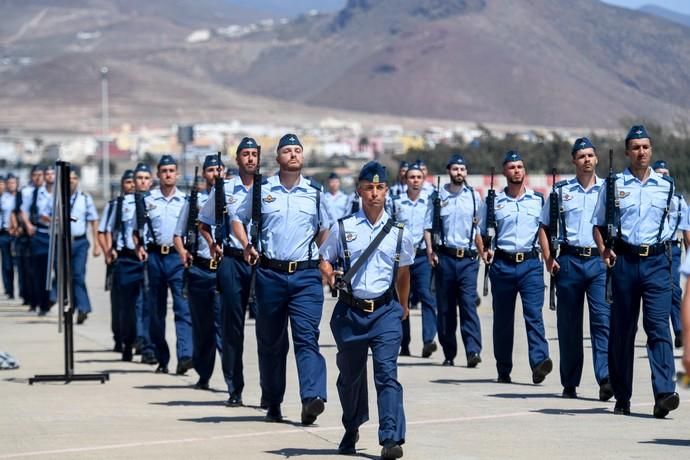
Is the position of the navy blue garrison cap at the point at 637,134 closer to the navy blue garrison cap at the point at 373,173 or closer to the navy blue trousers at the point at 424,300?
the navy blue garrison cap at the point at 373,173

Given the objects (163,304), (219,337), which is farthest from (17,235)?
(219,337)

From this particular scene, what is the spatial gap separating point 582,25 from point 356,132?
144 meters

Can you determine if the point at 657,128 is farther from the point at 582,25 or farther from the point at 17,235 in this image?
the point at 17,235

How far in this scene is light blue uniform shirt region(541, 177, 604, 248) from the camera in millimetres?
14070

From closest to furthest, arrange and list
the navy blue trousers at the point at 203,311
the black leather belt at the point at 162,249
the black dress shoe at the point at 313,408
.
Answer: the black dress shoe at the point at 313,408 → the navy blue trousers at the point at 203,311 → the black leather belt at the point at 162,249

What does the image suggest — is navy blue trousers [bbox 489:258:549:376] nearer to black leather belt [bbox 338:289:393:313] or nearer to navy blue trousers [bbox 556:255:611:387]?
navy blue trousers [bbox 556:255:611:387]

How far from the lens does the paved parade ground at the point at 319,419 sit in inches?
449

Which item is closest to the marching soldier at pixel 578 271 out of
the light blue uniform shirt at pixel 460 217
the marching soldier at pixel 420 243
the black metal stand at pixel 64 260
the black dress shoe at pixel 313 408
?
the black dress shoe at pixel 313 408

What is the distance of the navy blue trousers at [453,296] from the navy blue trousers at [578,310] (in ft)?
9.22

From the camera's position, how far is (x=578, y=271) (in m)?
14.0

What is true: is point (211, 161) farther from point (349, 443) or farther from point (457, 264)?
point (349, 443)

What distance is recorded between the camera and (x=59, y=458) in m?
11.4

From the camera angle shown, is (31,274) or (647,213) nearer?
(647,213)

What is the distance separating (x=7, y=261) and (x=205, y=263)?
14.5 m
